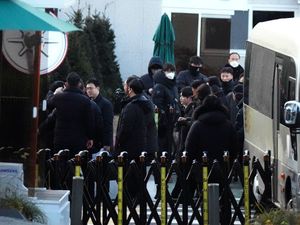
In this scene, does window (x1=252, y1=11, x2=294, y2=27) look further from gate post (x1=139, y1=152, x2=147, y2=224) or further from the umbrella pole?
the umbrella pole

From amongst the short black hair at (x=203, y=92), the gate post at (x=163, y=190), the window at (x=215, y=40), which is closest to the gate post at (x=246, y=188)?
the gate post at (x=163, y=190)

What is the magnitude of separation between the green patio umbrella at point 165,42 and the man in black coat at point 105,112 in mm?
8912

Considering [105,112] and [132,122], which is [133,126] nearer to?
[132,122]

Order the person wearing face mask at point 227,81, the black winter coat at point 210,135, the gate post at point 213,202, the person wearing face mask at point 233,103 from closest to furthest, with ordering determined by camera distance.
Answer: the gate post at point 213,202 → the black winter coat at point 210,135 → the person wearing face mask at point 233,103 → the person wearing face mask at point 227,81

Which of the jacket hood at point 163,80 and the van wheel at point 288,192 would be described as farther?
the jacket hood at point 163,80

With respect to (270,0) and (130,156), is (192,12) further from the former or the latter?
(130,156)

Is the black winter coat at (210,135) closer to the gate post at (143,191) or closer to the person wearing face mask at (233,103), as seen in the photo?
the gate post at (143,191)

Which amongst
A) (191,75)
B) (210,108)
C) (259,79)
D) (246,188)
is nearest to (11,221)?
(246,188)

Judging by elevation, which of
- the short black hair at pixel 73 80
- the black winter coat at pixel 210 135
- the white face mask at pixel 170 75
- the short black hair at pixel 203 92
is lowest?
the black winter coat at pixel 210 135

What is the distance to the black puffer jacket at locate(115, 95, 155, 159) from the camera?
15273mm

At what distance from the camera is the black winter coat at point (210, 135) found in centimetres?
1430

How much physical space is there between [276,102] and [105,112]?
3.27 meters

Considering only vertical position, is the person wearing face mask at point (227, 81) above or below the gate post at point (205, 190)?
above

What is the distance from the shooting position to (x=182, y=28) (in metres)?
30.2
